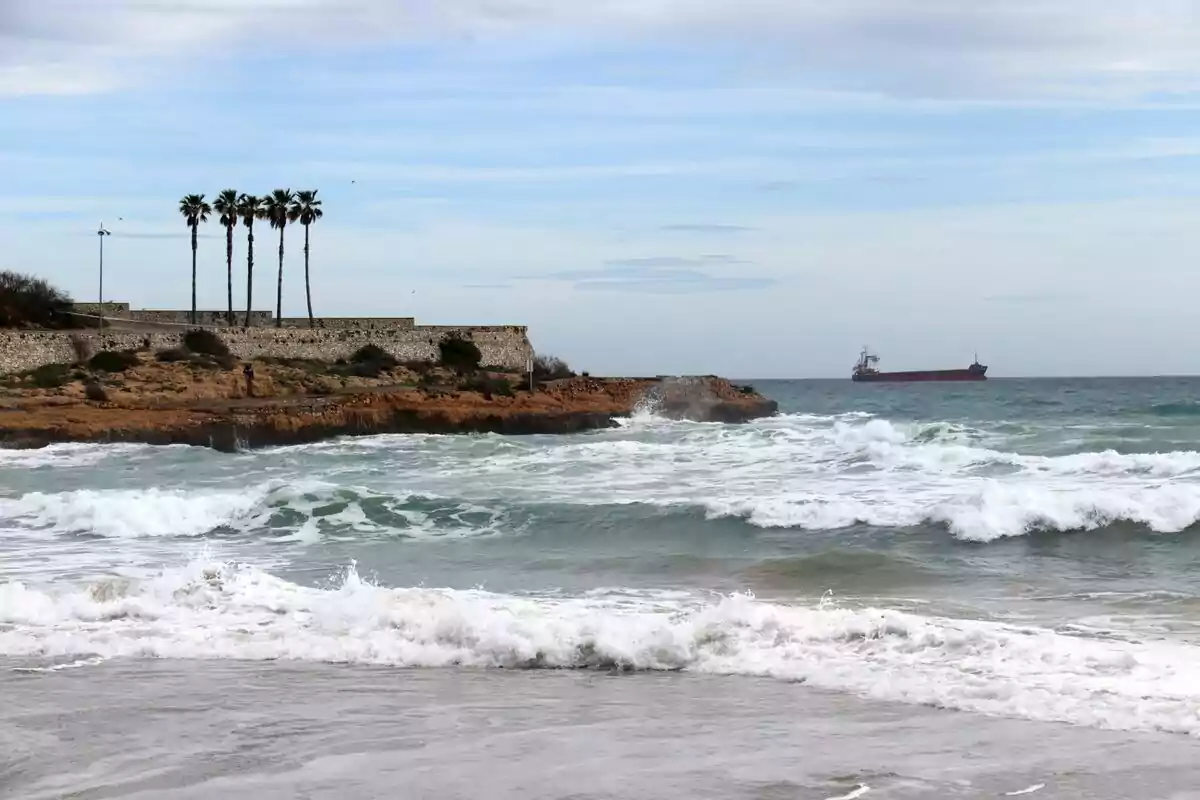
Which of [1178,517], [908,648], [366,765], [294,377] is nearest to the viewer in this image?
[366,765]

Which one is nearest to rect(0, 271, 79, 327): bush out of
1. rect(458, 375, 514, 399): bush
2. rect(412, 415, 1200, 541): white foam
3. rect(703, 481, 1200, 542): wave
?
rect(458, 375, 514, 399): bush

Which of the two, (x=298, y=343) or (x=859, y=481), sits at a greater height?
(x=298, y=343)

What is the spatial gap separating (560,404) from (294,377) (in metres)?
11.1

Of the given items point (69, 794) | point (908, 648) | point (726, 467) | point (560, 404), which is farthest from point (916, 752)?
point (560, 404)

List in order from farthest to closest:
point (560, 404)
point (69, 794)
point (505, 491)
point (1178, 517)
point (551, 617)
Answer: point (560, 404)
point (505, 491)
point (1178, 517)
point (551, 617)
point (69, 794)

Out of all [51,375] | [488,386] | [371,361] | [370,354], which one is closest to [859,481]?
[488,386]

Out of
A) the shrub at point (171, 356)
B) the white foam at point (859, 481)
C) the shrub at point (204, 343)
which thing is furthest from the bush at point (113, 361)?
the white foam at point (859, 481)

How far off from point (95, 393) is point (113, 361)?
6465 mm

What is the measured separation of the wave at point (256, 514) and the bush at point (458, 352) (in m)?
38.1

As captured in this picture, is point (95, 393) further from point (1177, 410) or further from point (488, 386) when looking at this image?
point (1177, 410)

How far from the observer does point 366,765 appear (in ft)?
22.6

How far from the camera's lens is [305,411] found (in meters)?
38.6

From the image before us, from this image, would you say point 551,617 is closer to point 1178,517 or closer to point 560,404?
point 1178,517

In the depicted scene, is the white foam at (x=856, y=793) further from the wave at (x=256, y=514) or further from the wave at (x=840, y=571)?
the wave at (x=256, y=514)
